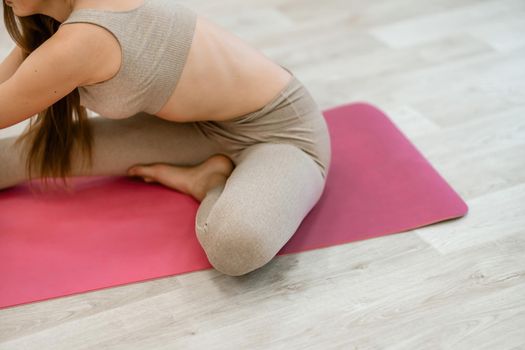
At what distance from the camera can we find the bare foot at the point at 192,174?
1.62 m

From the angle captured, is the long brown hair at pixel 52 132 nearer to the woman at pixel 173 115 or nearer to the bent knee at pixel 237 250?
the woman at pixel 173 115

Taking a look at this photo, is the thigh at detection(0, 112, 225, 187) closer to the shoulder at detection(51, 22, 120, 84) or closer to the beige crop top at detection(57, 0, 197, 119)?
the beige crop top at detection(57, 0, 197, 119)

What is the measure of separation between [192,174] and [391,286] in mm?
519

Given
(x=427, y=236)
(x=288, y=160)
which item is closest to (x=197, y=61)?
(x=288, y=160)

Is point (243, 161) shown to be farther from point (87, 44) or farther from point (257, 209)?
point (87, 44)

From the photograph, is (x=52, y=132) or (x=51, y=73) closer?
(x=51, y=73)

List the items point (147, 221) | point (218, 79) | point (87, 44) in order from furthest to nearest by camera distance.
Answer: point (147, 221) < point (218, 79) < point (87, 44)

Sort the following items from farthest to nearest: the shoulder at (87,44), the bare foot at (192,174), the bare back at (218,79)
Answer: the bare foot at (192,174) → the bare back at (218,79) → the shoulder at (87,44)

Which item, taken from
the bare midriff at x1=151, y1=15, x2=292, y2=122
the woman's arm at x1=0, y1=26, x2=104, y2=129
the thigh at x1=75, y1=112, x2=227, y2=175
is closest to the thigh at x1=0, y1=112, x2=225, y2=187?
the thigh at x1=75, y1=112, x2=227, y2=175

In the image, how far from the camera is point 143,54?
1347 mm

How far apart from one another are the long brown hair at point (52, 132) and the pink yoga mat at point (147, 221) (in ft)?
0.29

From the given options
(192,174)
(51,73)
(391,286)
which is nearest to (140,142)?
(192,174)

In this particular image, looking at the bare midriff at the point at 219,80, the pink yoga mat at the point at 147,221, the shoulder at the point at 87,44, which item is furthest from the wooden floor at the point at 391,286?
the shoulder at the point at 87,44

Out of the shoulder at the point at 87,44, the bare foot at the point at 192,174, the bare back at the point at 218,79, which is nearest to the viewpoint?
the shoulder at the point at 87,44
